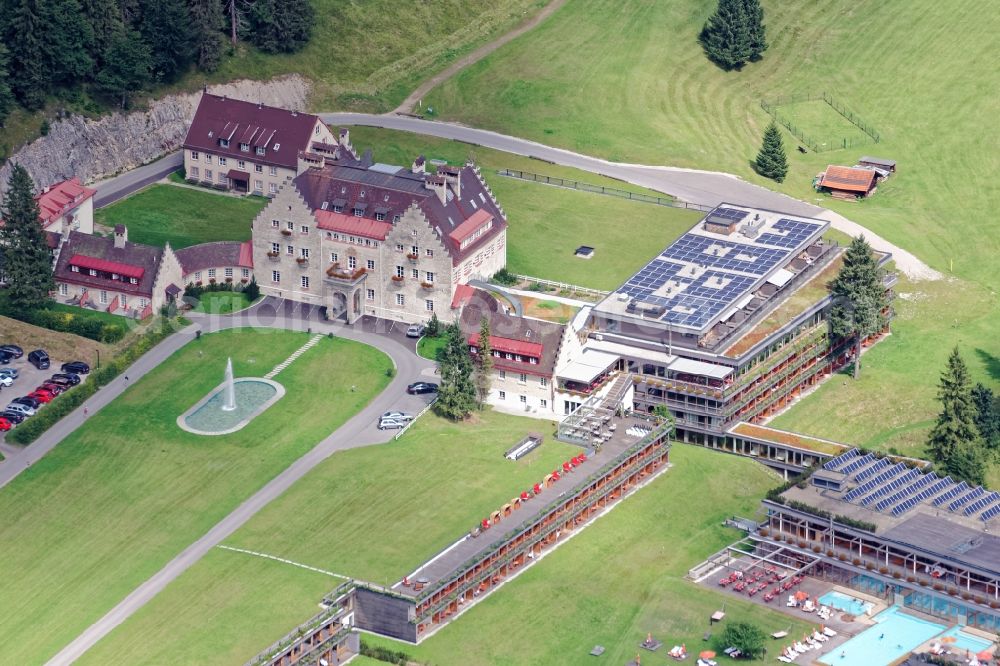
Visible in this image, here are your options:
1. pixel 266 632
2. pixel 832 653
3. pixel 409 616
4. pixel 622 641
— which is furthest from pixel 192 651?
pixel 832 653

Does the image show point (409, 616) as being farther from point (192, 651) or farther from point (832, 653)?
point (832, 653)

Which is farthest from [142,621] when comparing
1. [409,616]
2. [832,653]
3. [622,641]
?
[832,653]

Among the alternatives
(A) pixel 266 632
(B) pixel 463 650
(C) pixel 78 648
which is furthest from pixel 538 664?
(C) pixel 78 648

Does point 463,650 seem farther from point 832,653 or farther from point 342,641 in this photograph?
point 832,653

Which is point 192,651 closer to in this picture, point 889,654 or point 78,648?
point 78,648

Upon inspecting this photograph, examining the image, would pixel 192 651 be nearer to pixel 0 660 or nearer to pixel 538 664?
pixel 0 660

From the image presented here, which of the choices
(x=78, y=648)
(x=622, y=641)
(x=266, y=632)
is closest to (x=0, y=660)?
(x=78, y=648)
